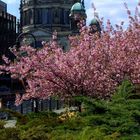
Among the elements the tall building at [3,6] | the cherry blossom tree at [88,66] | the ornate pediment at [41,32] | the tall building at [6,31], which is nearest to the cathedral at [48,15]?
the ornate pediment at [41,32]

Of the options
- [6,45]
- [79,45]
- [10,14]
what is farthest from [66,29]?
[79,45]

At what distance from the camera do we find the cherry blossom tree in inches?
787

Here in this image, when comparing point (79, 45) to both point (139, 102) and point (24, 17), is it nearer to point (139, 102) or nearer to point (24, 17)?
point (139, 102)

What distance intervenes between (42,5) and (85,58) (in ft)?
384

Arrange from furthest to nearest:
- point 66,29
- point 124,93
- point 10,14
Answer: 1. point 66,29
2. point 10,14
3. point 124,93

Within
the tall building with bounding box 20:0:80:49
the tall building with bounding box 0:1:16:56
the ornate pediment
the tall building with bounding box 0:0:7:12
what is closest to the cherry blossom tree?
the tall building with bounding box 0:1:16:56

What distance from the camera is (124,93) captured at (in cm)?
1554

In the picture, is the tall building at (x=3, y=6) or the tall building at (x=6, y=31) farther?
the tall building at (x=3, y=6)

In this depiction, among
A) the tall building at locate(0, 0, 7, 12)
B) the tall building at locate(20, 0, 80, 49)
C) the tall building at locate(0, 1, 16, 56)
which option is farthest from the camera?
the tall building at locate(20, 0, 80, 49)

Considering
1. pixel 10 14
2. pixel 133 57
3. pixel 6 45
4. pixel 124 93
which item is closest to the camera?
pixel 124 93

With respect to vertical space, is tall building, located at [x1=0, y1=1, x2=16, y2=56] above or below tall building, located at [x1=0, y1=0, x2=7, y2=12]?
below

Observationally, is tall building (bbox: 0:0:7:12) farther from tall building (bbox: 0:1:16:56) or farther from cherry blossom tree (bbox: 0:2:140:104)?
cherry blossom tree (bbox: 0:2:140:104)

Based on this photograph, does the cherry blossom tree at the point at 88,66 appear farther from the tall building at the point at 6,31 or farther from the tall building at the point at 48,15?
the tall building at the point at 48,15

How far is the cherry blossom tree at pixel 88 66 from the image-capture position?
2000 cm
